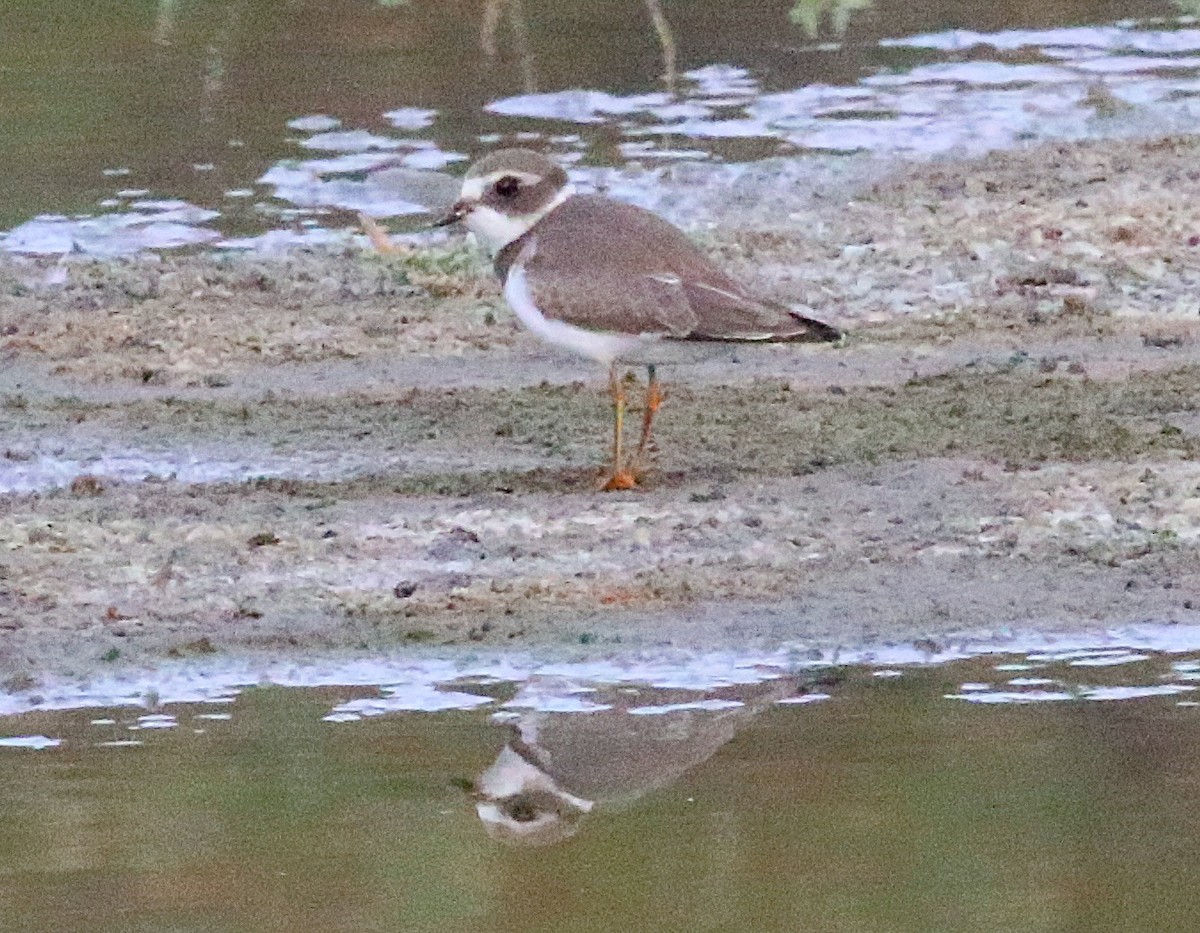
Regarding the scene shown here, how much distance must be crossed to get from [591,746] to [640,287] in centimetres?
218

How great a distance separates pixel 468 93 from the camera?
39.7 feet

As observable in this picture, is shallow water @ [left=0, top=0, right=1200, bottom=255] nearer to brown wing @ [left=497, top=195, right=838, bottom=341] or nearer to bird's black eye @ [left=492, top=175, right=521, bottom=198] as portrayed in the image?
bird's black eye @ [left=492, top=175, right=521, bottom=198]

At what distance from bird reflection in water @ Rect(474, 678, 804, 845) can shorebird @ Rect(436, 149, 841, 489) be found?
1573 millimetres

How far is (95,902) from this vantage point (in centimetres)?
476

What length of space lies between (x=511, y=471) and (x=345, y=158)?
3.95 metres

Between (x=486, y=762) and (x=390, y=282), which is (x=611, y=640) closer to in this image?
(x=486, y=762)

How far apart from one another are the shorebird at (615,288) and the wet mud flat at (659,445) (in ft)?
1.15

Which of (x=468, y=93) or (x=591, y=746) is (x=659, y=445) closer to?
(x=591, y=746)

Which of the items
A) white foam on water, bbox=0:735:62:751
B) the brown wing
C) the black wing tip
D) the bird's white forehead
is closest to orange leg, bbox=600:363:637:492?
the brown wing

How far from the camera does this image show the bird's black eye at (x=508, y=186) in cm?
795

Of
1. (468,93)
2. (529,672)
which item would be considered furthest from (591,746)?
(468,93)

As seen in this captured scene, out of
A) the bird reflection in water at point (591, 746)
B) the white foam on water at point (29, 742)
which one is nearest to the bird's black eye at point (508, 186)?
the bird reflection in water at point (591, 746)

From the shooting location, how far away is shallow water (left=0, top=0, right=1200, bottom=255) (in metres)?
10.9

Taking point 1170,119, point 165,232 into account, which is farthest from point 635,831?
point 1170,119
